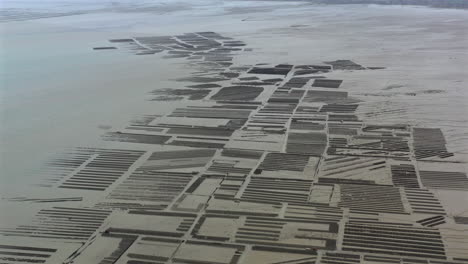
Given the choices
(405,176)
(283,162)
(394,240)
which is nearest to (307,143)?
(283,162)

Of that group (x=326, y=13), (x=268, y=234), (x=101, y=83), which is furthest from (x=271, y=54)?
(x=326, y=13)

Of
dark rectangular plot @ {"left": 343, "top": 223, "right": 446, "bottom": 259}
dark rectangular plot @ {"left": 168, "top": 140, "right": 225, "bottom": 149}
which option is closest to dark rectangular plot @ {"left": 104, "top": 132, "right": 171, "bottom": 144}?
dark rectangular plot @ {"left": 168, "top": 140, "right": 225, "bottom": 149}

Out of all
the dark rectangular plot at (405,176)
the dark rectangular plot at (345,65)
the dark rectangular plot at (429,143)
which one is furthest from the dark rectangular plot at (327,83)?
the dark rectangular plot at (405,176)

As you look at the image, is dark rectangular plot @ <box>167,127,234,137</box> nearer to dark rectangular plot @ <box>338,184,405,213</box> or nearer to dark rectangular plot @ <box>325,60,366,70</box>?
dark rectangular plot @ <box>338,184,405,213</box>

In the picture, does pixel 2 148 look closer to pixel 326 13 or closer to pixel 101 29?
pixel 101 29

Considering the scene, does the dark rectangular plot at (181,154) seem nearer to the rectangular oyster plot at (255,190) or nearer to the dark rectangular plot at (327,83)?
the rectangular oyster plot at (255,190)
